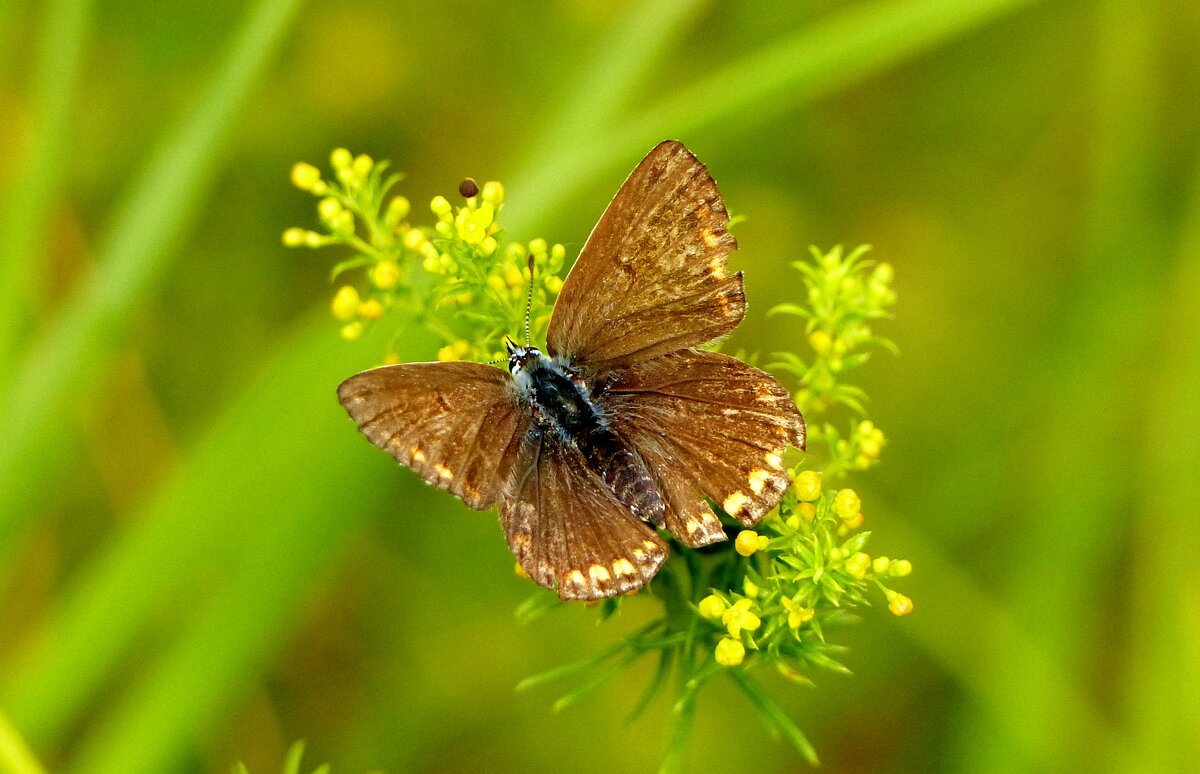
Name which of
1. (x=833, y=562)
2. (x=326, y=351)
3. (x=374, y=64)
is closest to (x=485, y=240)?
(x=833, y=562)

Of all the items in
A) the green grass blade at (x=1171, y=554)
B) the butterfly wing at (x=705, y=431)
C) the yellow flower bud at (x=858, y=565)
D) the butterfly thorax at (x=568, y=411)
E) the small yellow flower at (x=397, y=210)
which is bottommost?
the green grass blade at (x=1171, y=554)

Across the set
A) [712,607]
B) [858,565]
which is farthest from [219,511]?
[858,565]

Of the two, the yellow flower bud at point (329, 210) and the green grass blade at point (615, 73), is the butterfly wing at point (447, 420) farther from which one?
the green grass blade at point (615, 73)

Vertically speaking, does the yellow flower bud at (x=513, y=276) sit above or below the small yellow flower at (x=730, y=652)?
above

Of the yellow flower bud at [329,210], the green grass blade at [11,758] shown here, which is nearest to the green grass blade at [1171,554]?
the yellow flower bud at [329,210]

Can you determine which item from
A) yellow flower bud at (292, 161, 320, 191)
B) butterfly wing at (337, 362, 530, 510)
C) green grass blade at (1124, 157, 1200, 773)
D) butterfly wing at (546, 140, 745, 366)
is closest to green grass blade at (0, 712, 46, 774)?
butterfly wing at (337, 362, 530, 510)

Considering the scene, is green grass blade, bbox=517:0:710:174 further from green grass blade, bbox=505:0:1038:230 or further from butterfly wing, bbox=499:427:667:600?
butterfly wing, bbox=499:427:667:600

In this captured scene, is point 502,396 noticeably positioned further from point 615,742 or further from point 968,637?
point 968,637
